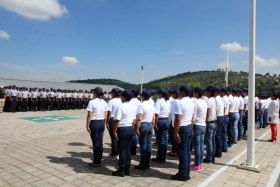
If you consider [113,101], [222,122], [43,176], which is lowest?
[43,176]

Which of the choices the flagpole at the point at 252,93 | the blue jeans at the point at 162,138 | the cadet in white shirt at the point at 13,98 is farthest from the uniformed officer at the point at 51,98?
the flagpole at the point at 252,93

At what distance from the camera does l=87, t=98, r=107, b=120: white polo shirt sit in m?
5.02

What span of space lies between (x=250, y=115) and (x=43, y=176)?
194 inches

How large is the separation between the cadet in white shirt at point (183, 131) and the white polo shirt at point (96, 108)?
1.86 m

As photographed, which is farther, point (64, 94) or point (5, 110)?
point (64, 94)

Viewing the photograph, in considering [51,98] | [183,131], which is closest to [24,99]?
[51,98]

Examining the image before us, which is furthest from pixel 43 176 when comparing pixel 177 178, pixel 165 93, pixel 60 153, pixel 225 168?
pixel 225 168

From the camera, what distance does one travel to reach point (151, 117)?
5113 mm

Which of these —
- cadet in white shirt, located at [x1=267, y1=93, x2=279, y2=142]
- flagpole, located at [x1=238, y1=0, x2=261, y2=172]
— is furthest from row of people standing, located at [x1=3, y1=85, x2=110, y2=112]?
flagpole, located at [x1=238, y1=0, x2=261, y2=172]

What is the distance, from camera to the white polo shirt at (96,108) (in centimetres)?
502

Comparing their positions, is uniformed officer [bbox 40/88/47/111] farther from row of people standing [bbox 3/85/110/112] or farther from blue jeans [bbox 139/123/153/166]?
blue jeans [bbox 139/123/153/166]

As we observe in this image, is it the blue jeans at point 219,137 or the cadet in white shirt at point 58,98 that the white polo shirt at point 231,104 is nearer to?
the blue jeans at point 219,137

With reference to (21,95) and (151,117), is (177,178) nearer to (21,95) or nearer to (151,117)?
(151,117)

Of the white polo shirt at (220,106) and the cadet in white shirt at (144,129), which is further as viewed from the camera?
the white polo shirt at (220,106)
